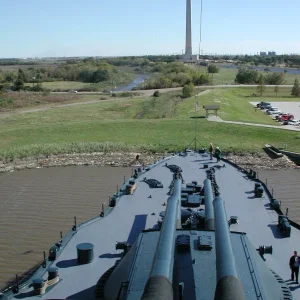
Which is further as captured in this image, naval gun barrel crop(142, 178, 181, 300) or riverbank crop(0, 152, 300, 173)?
riverbank crop(0, 152, 300, 173)

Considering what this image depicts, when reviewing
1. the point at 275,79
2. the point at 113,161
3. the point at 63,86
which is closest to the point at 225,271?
the point at 113,161

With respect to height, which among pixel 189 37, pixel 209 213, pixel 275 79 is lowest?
pixel 209 213

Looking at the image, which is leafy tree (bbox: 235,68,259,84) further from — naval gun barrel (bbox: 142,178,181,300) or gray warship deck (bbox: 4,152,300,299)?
naval gun barrel (bbox: 142,178,181,300)

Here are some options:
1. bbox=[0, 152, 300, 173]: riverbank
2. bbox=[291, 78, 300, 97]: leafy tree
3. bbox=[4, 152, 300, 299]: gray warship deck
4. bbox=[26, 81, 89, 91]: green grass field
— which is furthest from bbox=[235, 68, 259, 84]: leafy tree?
bbox=[4, 152, 300, 299]: gray warship deck

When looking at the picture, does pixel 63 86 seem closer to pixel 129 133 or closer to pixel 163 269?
pixel 129 133

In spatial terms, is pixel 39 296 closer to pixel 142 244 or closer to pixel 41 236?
pixel 142 244

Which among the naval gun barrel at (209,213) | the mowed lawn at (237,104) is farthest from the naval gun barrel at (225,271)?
the mowed lawn at (237,104)
